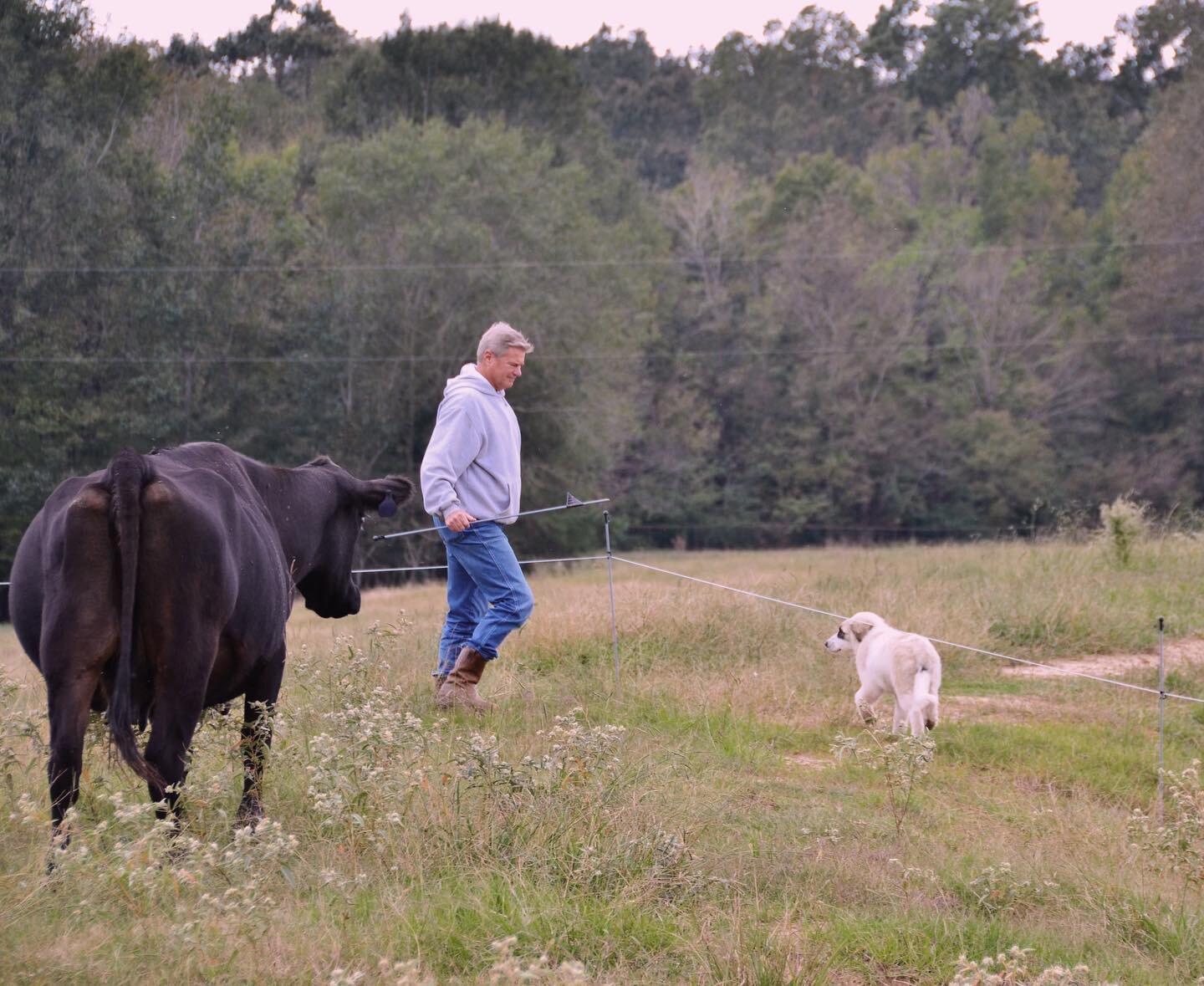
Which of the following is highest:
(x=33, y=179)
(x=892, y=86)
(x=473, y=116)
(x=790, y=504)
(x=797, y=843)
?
(x=892, y=86)

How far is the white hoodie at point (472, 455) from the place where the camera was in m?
7.61

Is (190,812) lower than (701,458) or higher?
higher

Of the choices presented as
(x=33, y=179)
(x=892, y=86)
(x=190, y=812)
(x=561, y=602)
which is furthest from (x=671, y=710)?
(x=892, y=86)

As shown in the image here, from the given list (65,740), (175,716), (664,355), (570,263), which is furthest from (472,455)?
(664,355)

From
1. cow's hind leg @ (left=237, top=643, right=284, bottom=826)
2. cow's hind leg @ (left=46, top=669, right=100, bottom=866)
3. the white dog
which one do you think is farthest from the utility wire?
cow's hind leg @ (left=46, top=669, right=100, bottom=866)

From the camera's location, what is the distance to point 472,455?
7.71 meters

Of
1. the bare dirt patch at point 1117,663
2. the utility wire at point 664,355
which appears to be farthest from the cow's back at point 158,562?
the utility wire at point 664,355

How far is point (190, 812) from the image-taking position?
5031 millimetres

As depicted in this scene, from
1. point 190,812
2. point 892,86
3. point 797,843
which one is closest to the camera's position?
point 190,812

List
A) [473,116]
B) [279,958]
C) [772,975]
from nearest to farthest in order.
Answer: [279,958] < [772,975] < [473,116]

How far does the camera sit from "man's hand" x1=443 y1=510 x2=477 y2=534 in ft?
24.4

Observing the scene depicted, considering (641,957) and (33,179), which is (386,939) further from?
(33,179)

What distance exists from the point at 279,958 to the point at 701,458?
43.8m

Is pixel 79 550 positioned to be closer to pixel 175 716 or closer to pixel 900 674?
pixel 175 716
